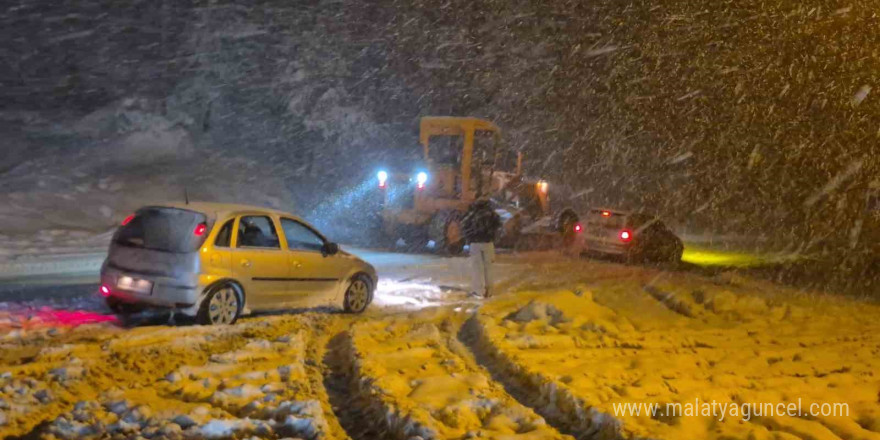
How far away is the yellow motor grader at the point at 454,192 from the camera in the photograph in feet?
66.3

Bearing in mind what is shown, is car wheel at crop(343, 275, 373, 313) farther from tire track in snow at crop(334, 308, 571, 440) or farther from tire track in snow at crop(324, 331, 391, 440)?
tire track in snow at crop(324, 331, 391, 440)

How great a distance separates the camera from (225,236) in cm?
891

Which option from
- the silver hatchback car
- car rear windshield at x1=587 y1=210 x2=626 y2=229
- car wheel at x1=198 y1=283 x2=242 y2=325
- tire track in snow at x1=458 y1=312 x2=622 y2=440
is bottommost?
tire track in snow at x1=458 y1=312 x2=622 y2=440

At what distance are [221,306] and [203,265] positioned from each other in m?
0.59

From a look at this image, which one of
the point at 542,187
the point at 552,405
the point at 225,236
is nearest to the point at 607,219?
the point at 542,187

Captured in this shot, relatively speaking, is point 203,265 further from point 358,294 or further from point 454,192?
point 454,192

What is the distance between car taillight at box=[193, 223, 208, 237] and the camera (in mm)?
8625

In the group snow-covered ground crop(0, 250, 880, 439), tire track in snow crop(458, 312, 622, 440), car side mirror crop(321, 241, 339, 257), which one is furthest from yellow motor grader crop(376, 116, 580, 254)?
tire track in snow crop(458, 312, 622, 440)

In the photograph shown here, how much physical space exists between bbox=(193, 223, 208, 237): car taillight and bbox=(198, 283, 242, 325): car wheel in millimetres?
648

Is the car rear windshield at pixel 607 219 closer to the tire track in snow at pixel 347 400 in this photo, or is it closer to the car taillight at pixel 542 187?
the car taillight at pixel 542 187

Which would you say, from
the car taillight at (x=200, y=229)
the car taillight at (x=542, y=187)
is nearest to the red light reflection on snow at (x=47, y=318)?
the car taillight at (x=200, y=229)

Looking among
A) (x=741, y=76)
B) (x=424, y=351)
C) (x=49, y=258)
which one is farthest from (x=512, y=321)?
(x=741, y=76)

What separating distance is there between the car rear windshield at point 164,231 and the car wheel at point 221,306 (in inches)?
23.7

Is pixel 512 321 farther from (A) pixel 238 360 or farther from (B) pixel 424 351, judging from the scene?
(A) pixel 238 360
